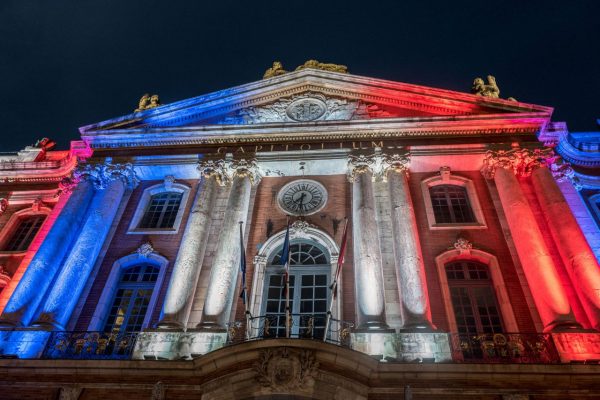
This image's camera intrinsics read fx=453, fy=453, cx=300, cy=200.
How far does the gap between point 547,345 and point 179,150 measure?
1515 cm

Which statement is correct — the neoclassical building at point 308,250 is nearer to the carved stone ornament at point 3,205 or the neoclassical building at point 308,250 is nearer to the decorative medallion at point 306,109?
the decorative medallion at point 306,109

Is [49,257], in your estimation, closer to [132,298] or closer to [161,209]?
[132,298]

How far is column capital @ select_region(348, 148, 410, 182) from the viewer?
57.1ft

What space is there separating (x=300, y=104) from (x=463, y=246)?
960cm

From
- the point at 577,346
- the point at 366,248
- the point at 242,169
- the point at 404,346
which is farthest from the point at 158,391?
the point at 577,346

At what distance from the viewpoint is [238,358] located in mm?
11391

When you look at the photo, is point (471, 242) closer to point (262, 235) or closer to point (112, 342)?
point (262, 235)

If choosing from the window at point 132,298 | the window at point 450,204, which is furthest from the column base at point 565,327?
the window at point 132,298

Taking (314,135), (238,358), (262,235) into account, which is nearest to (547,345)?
(238,358)

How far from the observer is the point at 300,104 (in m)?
20.5

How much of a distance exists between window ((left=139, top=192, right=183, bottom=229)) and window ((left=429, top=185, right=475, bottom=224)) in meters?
10.3

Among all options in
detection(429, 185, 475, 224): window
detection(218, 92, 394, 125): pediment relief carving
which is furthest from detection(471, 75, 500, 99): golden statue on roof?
detection(429, 185, 475, 224): window

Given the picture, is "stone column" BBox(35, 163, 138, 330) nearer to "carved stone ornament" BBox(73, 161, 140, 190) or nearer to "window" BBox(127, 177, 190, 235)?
"carved stone ornament" BBox(73, 161, 140, 190)

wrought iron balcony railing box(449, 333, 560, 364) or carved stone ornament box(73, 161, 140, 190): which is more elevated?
carved stone ornament box(73, 161, 140, 190)
